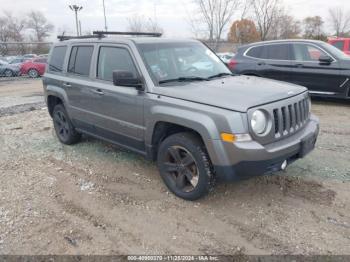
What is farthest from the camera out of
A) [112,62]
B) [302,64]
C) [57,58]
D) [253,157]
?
[302,64]

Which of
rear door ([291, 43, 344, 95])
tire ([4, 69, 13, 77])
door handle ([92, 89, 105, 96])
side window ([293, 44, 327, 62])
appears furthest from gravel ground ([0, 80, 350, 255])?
tire ([4, 69, 13, 77])

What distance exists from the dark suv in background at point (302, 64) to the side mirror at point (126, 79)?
5869 millimetres

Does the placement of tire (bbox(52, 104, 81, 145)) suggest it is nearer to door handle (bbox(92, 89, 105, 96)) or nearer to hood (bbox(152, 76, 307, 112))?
door handle (bbox(92, 89, 105, 96))

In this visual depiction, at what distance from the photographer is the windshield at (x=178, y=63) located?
13.9 ft

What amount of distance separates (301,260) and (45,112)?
25.5ft

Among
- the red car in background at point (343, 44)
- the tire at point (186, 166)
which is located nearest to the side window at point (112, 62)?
the tire at point (186, 166)

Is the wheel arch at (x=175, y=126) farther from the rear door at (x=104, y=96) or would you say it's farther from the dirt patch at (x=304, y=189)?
the dirt patch at (x=304, y=189)

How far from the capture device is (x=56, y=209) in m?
3.91

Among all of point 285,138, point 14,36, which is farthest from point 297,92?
point 14,36

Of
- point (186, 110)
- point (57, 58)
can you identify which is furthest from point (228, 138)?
point (57, 58)

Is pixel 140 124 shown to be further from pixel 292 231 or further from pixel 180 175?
pixel 292 231

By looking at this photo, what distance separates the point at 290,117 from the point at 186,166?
1256mm

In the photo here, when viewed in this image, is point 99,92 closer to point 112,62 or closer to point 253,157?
point 112,62

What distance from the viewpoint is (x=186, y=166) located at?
153 inches
